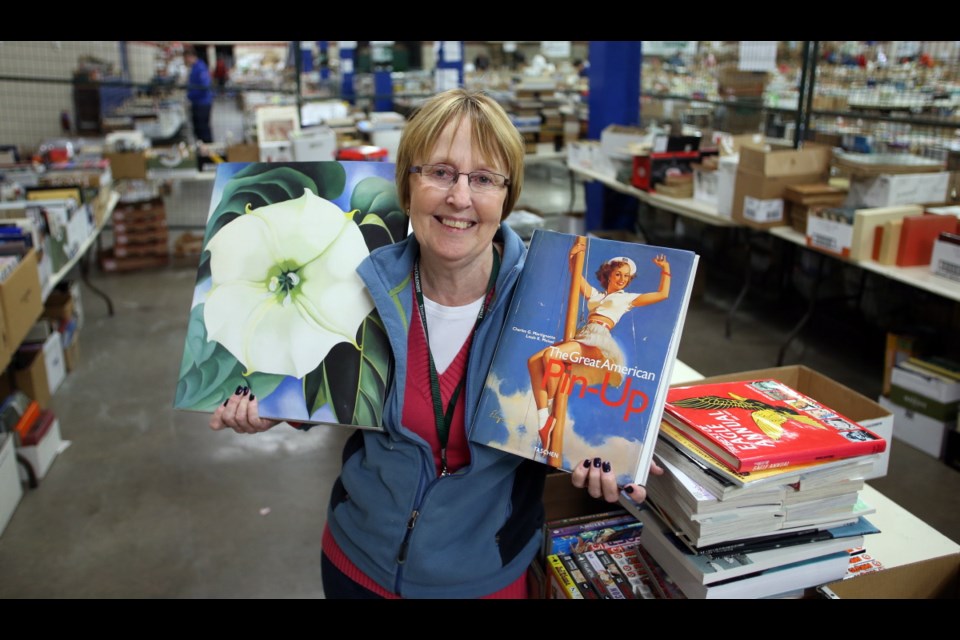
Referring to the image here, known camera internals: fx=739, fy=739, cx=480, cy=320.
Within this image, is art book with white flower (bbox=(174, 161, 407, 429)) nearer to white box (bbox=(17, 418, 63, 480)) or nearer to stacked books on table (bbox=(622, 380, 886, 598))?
stacked books on table (bbox=(622, 380, 886, 598))

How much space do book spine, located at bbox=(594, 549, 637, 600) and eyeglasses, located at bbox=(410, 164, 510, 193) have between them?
78 centimetres

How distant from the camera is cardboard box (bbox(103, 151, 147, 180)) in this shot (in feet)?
20.4

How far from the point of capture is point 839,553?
1.33 metres

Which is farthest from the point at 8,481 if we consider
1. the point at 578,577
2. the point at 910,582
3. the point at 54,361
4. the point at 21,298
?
the point at 910,582

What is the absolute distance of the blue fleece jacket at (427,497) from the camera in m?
1.34

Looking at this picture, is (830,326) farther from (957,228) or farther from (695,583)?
(695,583)

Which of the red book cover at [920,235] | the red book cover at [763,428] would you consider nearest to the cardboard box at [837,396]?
the red book cover at [763,428]

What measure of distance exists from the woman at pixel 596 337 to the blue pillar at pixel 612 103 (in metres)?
5.61

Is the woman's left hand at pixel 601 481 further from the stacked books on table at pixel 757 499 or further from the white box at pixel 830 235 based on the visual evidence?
the white box at pixel 830 235

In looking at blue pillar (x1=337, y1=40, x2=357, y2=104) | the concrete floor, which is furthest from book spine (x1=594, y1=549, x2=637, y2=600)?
blue pillar (x1=337, y1=40, x2=357, y2=104)

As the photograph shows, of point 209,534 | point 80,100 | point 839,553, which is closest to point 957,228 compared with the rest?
point 839,553

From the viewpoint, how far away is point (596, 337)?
124 cm

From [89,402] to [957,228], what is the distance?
180 inches

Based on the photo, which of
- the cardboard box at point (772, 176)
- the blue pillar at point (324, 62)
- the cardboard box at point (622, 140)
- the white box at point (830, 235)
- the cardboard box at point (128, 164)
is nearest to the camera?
the white box at point (830, 235)
